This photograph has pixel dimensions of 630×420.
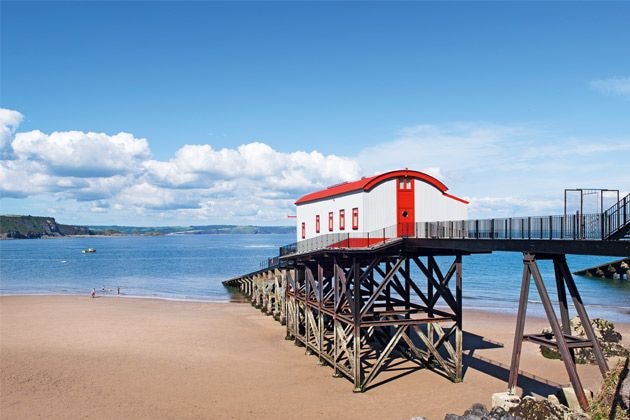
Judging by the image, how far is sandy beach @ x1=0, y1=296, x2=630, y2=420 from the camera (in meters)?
20.0

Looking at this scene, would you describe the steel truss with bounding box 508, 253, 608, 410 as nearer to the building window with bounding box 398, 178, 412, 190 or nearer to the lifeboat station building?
the lifeboat station building

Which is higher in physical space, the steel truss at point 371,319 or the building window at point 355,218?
the building window at point 355,218

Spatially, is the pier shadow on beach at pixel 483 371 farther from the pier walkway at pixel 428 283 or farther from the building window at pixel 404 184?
the building window at pixel 404 184

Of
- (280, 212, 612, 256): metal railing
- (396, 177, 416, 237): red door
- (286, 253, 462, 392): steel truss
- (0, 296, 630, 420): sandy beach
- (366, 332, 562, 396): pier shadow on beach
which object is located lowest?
(0, 296, 630, 420): sandy beach

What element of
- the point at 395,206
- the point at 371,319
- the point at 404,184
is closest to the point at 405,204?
the point at 395,206

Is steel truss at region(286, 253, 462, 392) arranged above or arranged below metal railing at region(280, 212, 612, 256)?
below

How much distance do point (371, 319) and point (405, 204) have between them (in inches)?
236

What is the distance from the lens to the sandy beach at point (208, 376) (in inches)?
787

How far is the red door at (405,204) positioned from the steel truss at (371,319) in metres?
1.51

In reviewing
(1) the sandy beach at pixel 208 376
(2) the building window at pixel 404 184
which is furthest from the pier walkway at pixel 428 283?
(2) the building window at pixel 404 184

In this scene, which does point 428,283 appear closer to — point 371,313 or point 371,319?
point 371,313

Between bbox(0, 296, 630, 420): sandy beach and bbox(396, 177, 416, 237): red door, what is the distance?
6.56 meters

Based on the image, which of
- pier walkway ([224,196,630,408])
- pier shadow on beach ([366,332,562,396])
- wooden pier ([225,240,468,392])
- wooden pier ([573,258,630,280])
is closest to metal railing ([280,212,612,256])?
pier walkway ([224,196,630,408])

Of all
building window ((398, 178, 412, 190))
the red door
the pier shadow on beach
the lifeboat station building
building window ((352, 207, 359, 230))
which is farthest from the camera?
building window ((352, 207, 359, 230))
